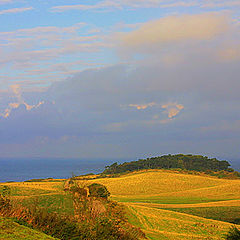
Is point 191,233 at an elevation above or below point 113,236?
below

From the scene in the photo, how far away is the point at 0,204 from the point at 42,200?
1420 centimetres

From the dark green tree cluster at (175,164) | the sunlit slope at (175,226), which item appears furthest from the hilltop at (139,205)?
the dark green tree cluster at (175,164)

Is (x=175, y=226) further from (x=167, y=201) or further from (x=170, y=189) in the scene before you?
(x=170, y=189)

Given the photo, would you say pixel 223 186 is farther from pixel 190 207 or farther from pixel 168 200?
pixel 190 207

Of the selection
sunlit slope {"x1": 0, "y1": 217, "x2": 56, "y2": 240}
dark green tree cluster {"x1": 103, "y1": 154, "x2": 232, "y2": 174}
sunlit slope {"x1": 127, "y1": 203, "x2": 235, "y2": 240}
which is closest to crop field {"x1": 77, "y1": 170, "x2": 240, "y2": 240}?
sunlit slope {"x1": 127, "y1": 203, "x2": 235, "y2": 240}

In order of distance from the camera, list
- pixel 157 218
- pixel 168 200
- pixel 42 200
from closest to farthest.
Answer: pixel 42 200 < pixel 157 218 < pixel 168 200

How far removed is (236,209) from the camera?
52.3 m

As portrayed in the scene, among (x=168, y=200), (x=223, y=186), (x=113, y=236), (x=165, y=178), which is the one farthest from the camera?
(x=165, y=178)

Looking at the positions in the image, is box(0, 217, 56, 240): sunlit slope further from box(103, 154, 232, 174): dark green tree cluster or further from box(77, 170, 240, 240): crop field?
box(103, 154, 232, 174): dark green tree cluster

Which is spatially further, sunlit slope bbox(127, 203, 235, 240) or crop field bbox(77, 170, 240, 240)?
crop field bbox(77, 170, 240, 240)

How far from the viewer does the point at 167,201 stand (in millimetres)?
65500

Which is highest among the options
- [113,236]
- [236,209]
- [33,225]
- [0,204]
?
[0,204]

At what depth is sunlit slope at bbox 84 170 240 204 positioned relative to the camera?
6844 cm

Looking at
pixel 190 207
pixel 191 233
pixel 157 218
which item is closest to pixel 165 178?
pixel 190 207
